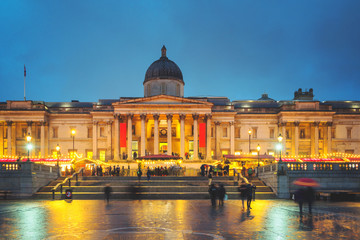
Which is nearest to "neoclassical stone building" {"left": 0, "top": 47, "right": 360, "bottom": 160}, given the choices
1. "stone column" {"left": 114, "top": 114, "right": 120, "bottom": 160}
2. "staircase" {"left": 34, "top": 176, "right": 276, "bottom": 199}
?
"stone column" {"left": 114, "top": 114, "right": 120, "bottom": 160}

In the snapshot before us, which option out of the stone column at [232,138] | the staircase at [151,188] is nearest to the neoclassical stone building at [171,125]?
the stone column at [232,138]

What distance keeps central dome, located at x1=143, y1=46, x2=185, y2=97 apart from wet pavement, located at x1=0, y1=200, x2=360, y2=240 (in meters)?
50.4

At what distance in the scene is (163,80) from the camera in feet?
238

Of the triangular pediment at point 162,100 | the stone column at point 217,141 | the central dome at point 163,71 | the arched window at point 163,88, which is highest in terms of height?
the central dome at point 163,71

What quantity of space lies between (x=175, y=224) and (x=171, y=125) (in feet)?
173

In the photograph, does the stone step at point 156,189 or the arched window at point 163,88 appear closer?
the stone step at point 156,189

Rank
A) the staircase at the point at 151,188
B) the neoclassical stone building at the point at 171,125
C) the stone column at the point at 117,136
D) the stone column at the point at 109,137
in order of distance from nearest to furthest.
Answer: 1. the staircase at the point at 151,188
2. the stone column at the point at 117,136
3. the neoclassical stone building at the point at 171,125
4. the stone column at the point at 109,137

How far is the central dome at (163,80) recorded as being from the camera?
72.4m

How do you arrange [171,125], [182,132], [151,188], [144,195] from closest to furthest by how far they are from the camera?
[144,195] → [151,188] → [182,132] → [171,125]

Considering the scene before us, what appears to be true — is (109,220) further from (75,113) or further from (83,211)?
(75,113)

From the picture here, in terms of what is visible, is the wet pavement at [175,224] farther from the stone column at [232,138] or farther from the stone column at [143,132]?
the stone column at [232,138]

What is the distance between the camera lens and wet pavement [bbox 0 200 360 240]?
1482 centimetres

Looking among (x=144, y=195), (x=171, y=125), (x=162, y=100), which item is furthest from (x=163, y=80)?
(x=144, y=195)

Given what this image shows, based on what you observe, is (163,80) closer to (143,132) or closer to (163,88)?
(163,88)
